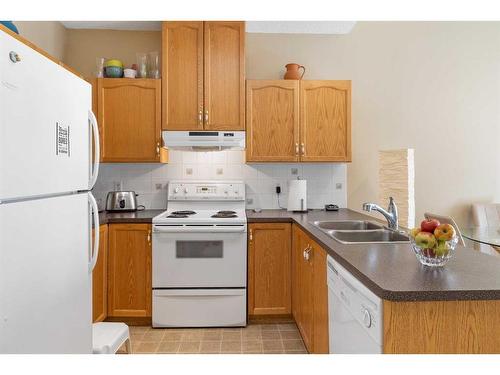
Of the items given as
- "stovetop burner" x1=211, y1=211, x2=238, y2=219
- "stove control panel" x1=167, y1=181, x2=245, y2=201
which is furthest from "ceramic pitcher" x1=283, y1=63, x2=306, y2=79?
"stovetop burner" x1=211, y1=211, x2=238, y2=219

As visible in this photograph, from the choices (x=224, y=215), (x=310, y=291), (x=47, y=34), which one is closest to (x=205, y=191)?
(x=224, y=215)

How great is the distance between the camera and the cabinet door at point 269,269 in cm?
292

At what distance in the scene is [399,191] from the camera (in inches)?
134

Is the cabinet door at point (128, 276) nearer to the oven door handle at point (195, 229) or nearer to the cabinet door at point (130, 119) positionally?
the oven door handle at point (195, 229)

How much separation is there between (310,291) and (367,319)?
3.56 ft

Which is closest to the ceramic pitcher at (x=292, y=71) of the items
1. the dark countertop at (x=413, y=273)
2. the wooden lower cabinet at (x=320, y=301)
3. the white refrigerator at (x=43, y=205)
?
the wooden lower cabinet at (x=320, y=301)

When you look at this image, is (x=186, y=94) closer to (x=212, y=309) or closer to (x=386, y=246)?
(x=212, y=309)

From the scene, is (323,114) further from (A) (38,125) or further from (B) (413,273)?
(A) (38,125)

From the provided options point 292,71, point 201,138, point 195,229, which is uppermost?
point 292,71

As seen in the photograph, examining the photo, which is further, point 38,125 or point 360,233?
point 360,233

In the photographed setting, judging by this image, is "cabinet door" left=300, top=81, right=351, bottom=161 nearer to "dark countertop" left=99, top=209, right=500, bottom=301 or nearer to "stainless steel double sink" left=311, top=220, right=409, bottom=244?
"stainless steel double sink" left=311, top=220, right=409, bottom=244

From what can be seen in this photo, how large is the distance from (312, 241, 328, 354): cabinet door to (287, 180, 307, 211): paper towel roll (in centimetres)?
112

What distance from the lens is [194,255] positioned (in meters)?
2.84

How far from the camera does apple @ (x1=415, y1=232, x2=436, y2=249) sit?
1303 mm
